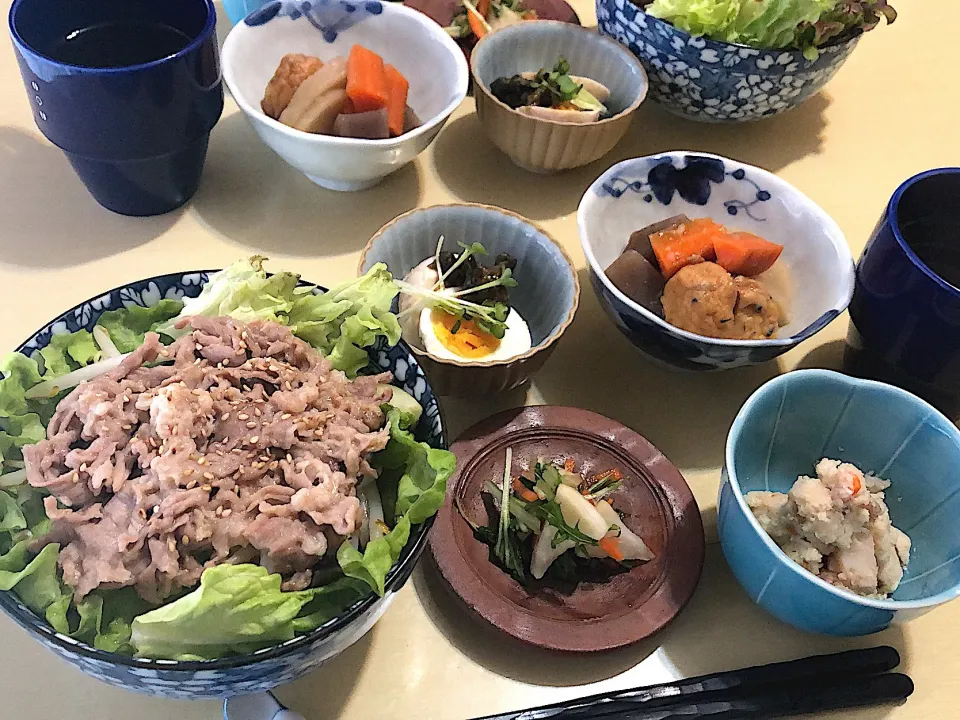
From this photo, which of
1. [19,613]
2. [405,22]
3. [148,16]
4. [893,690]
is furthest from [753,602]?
[148,16]

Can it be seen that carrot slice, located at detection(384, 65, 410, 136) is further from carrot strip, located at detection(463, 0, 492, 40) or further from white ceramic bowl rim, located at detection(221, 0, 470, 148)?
carrot strip, located at detection(463, 0, 492, 40)

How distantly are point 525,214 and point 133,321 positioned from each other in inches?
28.7

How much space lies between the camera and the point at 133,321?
0.90 meters

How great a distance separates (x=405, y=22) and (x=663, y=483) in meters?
0.96

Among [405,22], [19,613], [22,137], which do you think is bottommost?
[22,137]

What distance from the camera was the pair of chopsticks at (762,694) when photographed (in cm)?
83

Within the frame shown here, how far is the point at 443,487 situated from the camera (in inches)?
29.2

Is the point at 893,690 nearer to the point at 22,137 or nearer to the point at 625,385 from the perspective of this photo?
the point at 625,385

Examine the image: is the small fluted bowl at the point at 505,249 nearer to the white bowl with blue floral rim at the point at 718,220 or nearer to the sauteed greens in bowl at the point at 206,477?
the white bowl with blue floral rim at the point at 718,220

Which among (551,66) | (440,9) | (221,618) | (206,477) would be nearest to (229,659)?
(221,618)

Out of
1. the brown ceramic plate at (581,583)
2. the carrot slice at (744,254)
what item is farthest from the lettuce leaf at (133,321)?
the carrot slice at (744,254)

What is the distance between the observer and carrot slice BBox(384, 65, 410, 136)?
51.2 inches

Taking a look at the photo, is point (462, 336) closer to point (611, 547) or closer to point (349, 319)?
Result: point (349, 319)

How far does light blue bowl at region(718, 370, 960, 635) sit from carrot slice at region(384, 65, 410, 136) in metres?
0.73
